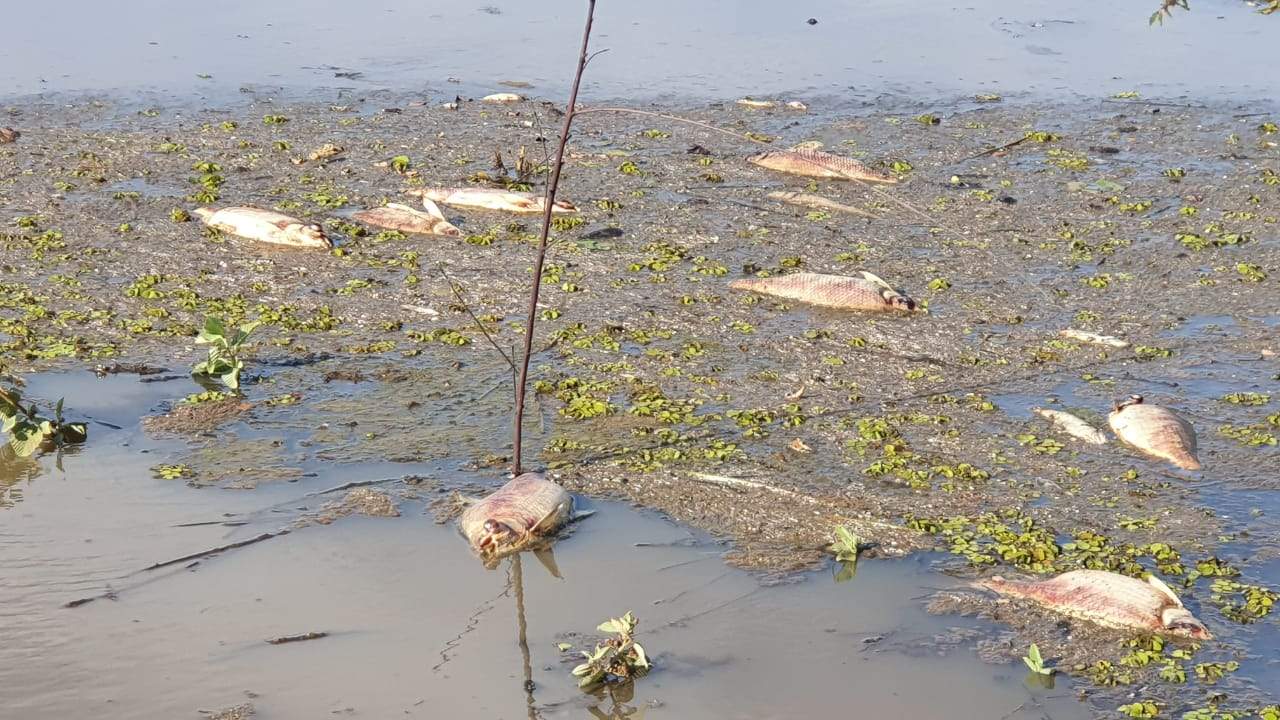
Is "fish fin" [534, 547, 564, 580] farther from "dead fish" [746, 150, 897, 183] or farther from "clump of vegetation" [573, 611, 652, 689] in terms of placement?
"dead fish" [746, 150, 897, 183]

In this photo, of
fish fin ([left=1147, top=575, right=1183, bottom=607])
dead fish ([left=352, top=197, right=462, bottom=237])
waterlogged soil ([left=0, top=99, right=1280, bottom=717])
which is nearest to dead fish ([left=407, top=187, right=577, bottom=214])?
waterlogged soil ([left=0, top=99, right=1280, bottom=717])


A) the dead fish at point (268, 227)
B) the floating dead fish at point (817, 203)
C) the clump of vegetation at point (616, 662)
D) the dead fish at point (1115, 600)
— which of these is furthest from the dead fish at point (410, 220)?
the dead fish at point (1115, 600)

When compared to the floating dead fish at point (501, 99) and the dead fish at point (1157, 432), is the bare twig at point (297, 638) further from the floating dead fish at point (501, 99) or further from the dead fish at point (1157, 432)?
the floating dead fish at point (501, 99)

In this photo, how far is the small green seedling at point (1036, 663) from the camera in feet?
14.0

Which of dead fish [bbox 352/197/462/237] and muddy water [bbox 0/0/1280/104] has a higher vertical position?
muddy water [bbox 0/0/1280/104]

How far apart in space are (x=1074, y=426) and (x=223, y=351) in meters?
3.83

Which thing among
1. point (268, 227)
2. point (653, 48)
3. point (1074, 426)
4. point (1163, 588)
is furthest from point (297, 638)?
point (653, 48)

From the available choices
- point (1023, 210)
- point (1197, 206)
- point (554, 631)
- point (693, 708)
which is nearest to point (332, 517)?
point (554, 631)

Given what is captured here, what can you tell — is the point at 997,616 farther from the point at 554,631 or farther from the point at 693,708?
the point at 554,631

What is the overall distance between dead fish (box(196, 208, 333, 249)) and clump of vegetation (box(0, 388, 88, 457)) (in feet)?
8.18

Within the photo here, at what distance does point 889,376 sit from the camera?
260 inches

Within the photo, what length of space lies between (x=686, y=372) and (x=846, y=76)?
24.7 ft

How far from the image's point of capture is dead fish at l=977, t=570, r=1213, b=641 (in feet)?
14.7

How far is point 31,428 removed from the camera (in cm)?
556
